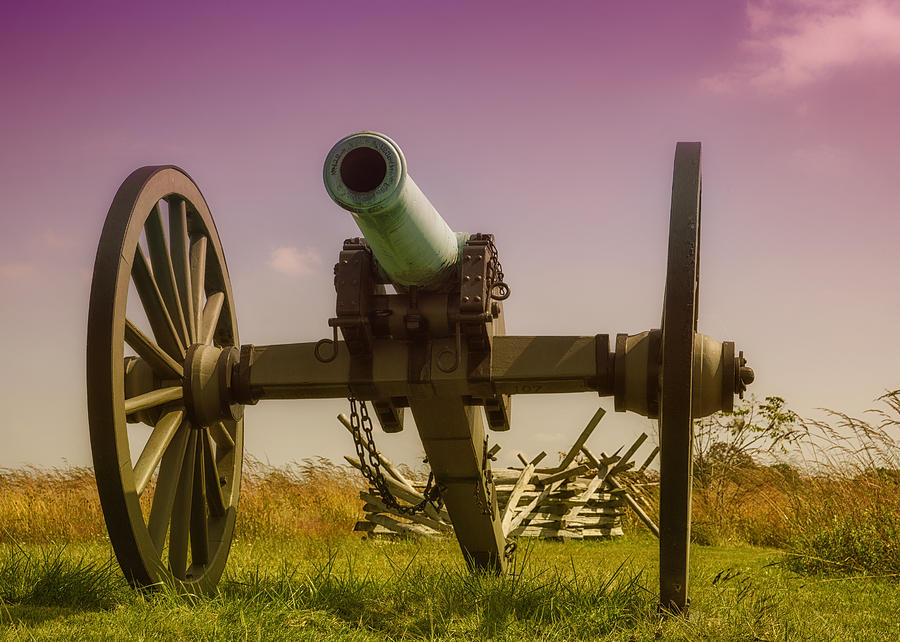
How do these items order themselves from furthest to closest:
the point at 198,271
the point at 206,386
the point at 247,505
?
the point at 247,505 < the point at 198,271 < the point at 206,386

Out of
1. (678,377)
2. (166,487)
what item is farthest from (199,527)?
(678,377)

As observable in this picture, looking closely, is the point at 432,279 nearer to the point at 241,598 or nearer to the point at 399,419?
the point at 399,419

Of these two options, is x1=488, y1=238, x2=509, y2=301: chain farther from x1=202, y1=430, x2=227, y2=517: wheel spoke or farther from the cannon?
x1=202, y1=430, x2=227, y2=517: wheel spoke

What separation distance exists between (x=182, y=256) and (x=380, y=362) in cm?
138

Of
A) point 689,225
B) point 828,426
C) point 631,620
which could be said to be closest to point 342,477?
point 828,426

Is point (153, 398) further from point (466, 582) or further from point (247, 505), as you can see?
point (247, 505)

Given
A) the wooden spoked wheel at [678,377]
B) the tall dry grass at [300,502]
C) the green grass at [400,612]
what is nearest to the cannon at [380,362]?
the wooden spoked wheel at [678,377]

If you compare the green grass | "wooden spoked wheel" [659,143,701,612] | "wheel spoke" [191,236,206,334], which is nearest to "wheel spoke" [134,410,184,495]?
the green grass

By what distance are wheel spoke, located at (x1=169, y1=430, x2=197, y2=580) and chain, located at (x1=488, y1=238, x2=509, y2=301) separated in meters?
1.76

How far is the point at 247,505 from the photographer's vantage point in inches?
415

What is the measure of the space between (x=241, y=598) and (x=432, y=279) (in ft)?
5.85

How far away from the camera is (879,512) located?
7.31m

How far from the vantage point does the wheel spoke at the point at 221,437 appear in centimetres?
516

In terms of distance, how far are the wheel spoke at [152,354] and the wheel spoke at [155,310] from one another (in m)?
0.08
